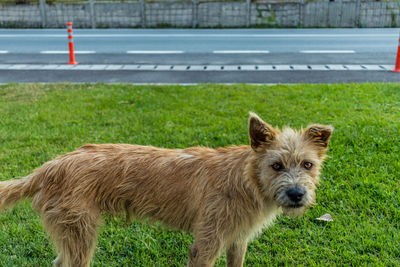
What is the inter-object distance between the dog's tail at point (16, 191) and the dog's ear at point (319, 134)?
7.71 ft

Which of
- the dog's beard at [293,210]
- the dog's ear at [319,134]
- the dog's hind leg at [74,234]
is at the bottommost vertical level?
the dog's hind leg at [74,234]

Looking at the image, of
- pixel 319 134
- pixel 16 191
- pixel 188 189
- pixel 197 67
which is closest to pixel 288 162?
pixel 319 134

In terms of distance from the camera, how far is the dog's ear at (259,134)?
2962 mm

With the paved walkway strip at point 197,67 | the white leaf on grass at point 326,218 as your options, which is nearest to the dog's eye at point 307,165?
the white leaf on grass at point 326,218

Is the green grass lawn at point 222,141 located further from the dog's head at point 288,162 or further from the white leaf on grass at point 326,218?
the dog's head at point 288,162

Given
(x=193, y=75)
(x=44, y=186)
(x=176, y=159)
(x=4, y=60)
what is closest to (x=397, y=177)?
(x=176, y=159)

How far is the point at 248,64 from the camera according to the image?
12.3 meters

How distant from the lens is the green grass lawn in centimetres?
390

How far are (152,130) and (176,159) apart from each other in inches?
127

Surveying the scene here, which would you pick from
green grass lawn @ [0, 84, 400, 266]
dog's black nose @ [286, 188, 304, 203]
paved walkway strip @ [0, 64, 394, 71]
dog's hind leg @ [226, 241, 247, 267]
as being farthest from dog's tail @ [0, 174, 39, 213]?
paved walkway strip @ [0, 64, 394, 71]

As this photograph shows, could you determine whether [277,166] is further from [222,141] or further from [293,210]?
[222,141]

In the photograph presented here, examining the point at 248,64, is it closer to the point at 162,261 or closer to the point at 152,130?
the point at 152,130

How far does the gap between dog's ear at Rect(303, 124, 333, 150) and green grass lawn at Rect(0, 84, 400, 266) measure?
1.38 meters

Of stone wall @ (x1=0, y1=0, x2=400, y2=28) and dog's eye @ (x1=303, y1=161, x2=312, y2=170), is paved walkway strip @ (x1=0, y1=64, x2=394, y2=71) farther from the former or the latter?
stone wall @ (x1=0, y1=0, x2=400, y2=28)
